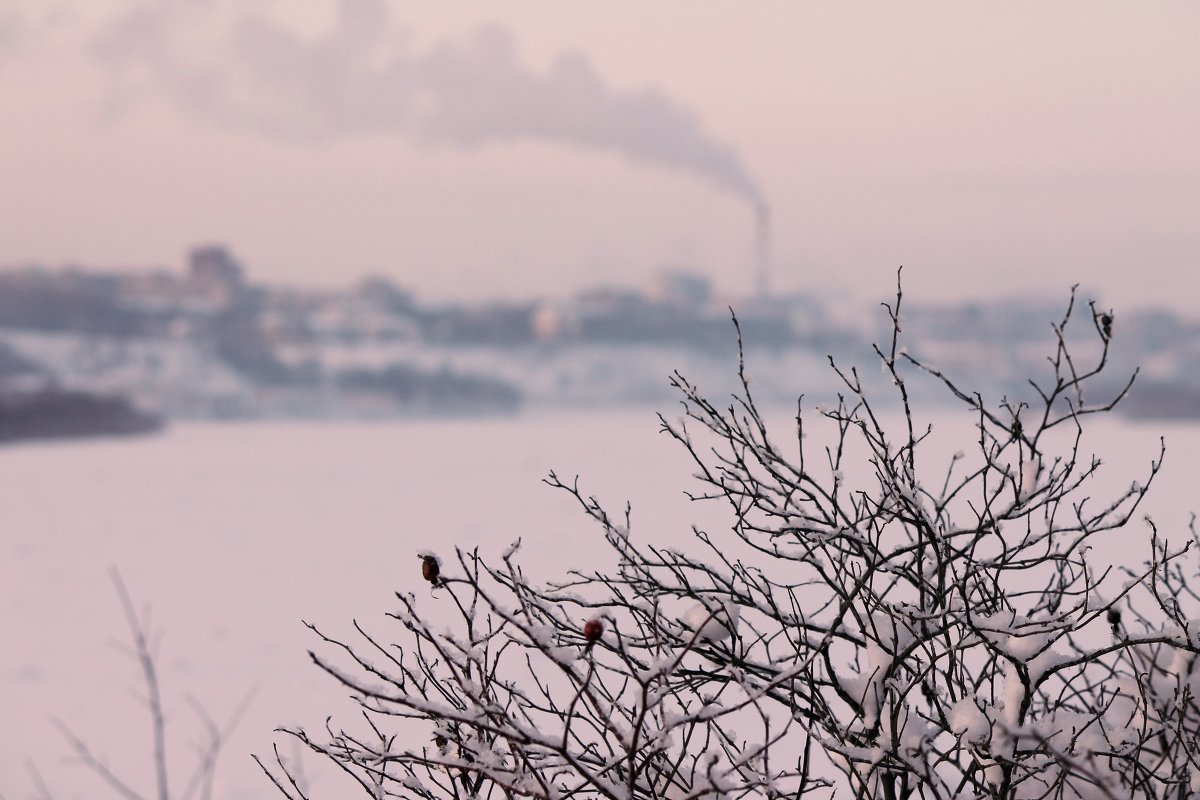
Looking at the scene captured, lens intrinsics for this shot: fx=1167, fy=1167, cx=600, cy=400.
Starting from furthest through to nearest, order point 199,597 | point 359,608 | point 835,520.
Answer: point 199,597 → point 359,608 → point 835,520

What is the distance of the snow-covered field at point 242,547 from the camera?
9.98 meters

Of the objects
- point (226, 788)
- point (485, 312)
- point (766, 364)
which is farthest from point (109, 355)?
point (226, 788)

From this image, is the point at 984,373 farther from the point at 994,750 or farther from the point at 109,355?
the point at 994,750

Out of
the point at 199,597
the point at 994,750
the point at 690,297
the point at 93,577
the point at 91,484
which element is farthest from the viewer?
the point at 690,297

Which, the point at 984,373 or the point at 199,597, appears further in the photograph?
the point at 984,373

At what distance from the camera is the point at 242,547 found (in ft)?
61.4

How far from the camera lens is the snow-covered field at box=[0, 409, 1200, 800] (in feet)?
32.7

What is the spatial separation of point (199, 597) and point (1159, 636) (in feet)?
47.3

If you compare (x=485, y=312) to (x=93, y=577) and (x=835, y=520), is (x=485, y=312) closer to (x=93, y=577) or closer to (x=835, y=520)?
(x=93, y=577)

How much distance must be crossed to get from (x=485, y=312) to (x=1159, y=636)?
311 ft

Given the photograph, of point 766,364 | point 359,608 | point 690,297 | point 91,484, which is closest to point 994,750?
point 359,608

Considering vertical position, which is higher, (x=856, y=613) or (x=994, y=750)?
(x=856, y=613)

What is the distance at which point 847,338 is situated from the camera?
87625 mm

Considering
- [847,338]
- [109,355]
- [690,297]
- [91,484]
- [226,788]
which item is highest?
[690,297]
